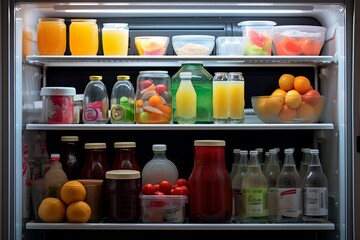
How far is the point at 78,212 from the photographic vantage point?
2297 mm

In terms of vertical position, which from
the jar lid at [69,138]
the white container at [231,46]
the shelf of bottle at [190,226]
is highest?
the white container at [231,46]

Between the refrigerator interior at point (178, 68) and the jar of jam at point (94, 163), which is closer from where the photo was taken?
the refrigerator interior at point (178, 68)

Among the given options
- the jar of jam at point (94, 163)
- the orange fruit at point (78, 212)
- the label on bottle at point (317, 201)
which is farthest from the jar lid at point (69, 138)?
the label on bottle at point (317, 201)

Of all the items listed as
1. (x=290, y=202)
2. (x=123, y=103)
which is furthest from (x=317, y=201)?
(x=123, y=103)

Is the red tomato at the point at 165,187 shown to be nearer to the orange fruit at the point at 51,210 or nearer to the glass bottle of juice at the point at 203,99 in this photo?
the glass bottle of juice at the point at 203,99

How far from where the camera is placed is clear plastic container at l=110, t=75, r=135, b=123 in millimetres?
2418

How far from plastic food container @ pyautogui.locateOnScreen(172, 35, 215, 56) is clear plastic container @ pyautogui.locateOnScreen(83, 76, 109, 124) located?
1.21 ft

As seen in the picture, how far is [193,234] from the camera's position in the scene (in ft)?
8.93

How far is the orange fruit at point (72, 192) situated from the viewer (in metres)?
2.31

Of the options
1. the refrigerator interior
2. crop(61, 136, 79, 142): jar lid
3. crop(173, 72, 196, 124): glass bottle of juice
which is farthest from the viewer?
crop(61, 136, 79, 142): jar lid

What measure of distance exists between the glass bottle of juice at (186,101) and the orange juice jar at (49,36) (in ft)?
1.76

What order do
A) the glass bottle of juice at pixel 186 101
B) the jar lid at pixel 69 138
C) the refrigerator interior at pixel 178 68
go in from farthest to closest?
the jar lid at pixel 69 138
the glass bottle of juice at pixel 186 101
the refrigerator interior at pixel 178 68

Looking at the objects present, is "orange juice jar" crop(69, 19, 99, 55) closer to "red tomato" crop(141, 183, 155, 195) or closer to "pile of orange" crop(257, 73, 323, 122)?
"red tomato" crop(141, 183, 155, 195)

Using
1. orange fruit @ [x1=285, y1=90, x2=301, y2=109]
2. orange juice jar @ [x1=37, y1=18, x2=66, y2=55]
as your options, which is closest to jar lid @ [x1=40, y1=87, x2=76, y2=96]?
orange juice jar @ [x1=37, y1=18, x2=66, y2=55]
